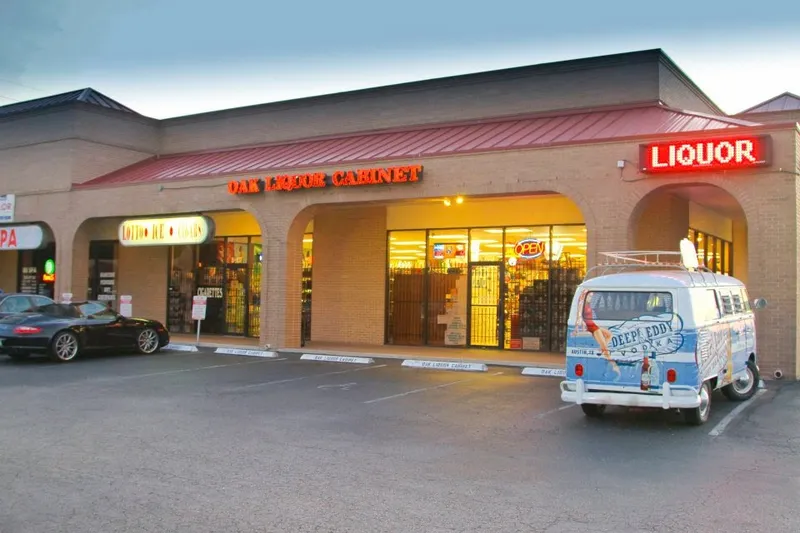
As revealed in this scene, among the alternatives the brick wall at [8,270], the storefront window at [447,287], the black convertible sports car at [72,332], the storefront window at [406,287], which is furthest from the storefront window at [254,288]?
the brick wall at [8,270]

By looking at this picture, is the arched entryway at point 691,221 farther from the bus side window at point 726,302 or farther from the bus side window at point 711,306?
the bus side window at point 711,306

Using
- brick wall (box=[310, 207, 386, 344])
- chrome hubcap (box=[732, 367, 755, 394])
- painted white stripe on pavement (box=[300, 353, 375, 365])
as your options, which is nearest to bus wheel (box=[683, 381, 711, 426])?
chrome hubcap (box=[732, 367, 755, 394])

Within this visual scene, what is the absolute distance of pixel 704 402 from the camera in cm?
1016

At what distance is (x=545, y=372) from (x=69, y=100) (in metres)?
18.9

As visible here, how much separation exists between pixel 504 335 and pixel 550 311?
1432mm

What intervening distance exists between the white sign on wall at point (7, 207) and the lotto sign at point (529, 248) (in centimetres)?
1799

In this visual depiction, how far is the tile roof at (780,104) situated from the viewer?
87.7 feet

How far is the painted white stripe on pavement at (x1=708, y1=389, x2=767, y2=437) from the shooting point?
973 cm

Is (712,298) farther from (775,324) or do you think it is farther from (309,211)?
(309,211)

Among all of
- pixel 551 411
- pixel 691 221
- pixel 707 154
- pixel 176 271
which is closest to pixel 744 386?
pixel 551 411

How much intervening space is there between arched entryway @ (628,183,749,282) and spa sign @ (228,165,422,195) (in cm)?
552

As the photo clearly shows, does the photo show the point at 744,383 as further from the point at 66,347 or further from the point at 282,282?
the point at 66,347

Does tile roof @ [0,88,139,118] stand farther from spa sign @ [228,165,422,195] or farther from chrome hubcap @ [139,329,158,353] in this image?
chrome hubcap @ [139,329,158,353]

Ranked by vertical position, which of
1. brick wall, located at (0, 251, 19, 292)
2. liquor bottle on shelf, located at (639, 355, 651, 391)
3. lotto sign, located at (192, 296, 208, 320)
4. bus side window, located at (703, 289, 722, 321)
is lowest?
liquor bottle on shelf, located at (639, 355, 651, 391)
